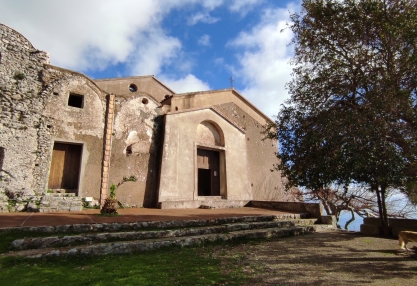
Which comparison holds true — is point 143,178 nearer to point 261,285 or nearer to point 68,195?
point 68,195

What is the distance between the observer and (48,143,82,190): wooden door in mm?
11594

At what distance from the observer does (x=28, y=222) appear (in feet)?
24.2

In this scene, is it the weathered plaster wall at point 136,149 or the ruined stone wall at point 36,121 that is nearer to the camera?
the ruined stone wall at point 36,121

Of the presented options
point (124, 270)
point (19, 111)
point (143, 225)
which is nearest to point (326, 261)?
point (124, 270)

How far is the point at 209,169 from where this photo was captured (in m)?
16.9

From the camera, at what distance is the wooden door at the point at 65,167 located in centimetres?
1159

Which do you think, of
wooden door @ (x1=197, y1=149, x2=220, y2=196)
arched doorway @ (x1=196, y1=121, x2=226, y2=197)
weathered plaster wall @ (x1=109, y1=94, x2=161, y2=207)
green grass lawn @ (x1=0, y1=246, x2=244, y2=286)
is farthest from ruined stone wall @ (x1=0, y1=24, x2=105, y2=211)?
green grass lawn @ (x1=0, y1=246, x2=244, y2=286)

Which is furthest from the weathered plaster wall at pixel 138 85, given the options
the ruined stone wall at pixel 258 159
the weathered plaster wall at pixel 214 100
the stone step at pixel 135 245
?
the stone step at pixel 135 245

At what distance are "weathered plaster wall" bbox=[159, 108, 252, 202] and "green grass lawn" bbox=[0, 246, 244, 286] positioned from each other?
806 cm

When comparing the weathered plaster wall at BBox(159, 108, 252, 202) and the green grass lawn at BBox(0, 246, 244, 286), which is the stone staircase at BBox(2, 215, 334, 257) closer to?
the green grass lawn at BBox(0, 246, 244, 286)

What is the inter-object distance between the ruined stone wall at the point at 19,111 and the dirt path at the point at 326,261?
9077mm

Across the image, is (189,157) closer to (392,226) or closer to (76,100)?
(76,100)

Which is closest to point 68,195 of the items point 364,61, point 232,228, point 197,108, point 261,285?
point 232,228

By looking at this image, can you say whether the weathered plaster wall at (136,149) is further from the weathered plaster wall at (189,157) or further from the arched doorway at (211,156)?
the arched doorway at (211,156)
